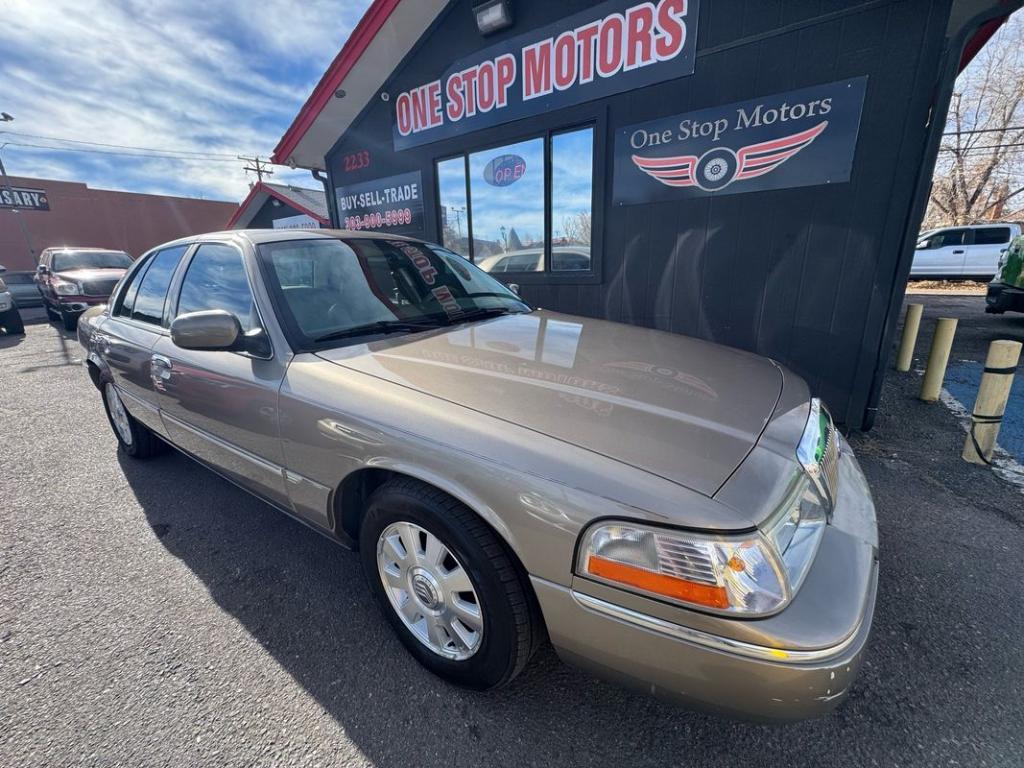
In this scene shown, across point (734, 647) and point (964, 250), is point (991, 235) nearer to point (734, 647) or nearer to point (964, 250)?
point (964, 250)

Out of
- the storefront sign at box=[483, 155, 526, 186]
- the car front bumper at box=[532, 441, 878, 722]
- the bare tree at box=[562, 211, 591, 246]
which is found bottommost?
the car front bumper at box=[532, 441, 878, 722]

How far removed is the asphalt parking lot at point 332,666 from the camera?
4.97 feet

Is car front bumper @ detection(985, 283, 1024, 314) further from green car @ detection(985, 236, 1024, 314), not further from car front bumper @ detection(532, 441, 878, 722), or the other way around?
car front bumper @ detection(532, 441, 878, 722)

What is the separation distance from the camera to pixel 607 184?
16.2 ft

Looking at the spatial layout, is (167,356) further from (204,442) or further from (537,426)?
(537,426)

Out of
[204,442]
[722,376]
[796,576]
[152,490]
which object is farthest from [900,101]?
[152,490]

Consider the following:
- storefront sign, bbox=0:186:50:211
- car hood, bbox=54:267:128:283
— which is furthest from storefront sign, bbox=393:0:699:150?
storefront sign, bbox=0:186:50:211

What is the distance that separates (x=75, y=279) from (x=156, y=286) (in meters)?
9.73

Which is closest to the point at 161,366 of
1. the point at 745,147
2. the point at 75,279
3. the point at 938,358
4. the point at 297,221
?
the point at 745,147

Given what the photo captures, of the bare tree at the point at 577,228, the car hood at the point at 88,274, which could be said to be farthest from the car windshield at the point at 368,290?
the car hood at the point at 88,274

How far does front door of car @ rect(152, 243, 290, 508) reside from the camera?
2010 mm

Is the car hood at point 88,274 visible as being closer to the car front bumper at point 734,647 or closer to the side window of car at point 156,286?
the side window of car at point 156,286

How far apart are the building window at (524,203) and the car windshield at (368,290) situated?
277 centimetres

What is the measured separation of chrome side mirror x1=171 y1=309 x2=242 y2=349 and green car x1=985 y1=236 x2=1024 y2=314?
1083 cm
